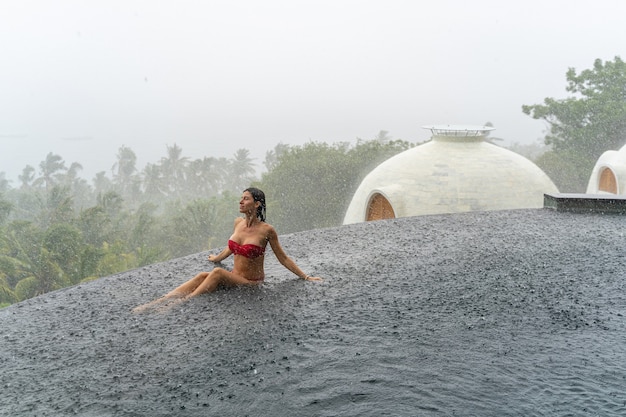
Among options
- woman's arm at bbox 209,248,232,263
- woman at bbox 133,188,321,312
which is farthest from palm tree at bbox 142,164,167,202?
woman at bbox 133,188,321,312

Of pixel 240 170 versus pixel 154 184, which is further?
pixel 240 170

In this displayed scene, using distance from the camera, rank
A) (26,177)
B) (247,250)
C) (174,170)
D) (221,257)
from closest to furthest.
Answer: (247,250)
(221,257)
(174,170)
(26,177)

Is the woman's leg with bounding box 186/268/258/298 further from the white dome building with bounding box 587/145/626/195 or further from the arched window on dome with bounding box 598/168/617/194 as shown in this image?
the arched window on dome with bounding box 598/168/617/194

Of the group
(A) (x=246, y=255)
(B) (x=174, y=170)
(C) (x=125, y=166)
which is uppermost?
(C) (x=125, y=166)

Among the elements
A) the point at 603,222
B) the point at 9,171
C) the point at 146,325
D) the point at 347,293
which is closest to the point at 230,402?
the point at 146,325

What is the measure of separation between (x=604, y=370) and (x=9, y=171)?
6296 inches

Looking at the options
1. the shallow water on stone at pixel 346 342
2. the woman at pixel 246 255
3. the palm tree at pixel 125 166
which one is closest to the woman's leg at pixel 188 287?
the woman at pixel 246 255

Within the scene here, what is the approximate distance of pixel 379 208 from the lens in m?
14.6

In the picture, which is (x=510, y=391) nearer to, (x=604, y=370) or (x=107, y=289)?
(x=604, y=370)

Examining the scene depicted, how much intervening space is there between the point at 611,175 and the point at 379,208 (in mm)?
6035

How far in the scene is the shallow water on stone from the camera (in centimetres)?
317

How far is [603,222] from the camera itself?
772 centimetres

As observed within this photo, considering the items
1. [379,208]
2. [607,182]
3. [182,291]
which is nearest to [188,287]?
[182,291]

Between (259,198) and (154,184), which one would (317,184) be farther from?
(154,184)
